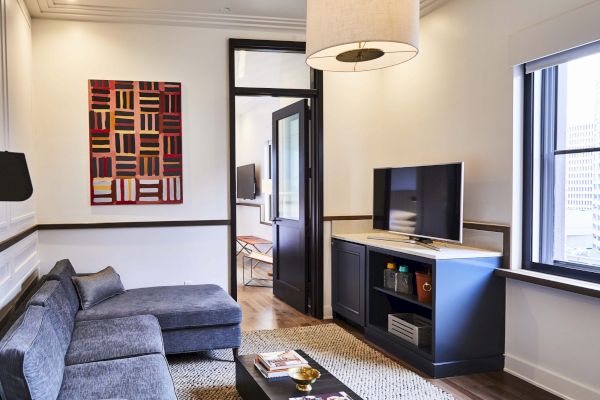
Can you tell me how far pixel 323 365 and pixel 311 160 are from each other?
201cm

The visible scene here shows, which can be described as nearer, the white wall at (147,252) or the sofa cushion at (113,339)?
the sofa cushion at (113,339)

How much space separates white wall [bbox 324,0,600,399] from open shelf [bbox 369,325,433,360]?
542mm

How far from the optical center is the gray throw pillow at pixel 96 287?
3527 mm

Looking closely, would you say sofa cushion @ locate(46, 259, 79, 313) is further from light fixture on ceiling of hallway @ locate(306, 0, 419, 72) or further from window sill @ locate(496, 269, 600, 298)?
window sill @ locate(496, 269, 600, 298)

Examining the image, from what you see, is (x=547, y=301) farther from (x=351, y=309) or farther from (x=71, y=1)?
(x=71, y=1)

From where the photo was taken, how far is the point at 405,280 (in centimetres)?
385

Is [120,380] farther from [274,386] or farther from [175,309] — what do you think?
[175,309]

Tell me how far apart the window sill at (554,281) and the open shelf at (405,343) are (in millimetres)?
704

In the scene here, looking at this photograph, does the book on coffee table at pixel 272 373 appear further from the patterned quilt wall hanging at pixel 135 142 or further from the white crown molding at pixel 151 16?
the white crown molding at pixel 151 16

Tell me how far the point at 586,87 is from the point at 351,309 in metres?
2.48

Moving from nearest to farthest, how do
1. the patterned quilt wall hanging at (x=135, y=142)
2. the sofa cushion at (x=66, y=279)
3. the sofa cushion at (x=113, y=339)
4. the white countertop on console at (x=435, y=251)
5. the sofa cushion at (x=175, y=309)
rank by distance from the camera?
1. the sofa cushion at (x=113, y=339)
2. the sofa cushion at (x=66, y=279)
3. the white countertop on console at (x=435, y=251)
4. the sofa cushion at (x=175, y=309)
5. the patterned quilt wall hanging at (x=135, y=142)

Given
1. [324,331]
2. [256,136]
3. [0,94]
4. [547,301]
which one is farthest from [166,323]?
Answer: [256,136]

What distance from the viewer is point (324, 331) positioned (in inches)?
172

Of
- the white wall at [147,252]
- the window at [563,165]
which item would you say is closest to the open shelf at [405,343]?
the window at [563,165]
